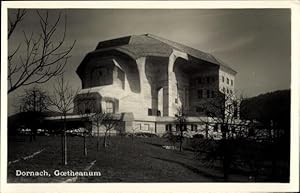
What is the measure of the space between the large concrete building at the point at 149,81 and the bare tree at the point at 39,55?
0.14 meters

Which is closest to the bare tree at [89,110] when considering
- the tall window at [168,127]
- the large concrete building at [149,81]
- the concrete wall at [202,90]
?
the large concrete building at [149,81]

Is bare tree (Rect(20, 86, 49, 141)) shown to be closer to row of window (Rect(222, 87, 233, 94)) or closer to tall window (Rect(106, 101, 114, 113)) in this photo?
tall window (Rect(106, 101, 114, 113))

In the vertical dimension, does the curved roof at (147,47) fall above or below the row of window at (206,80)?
above

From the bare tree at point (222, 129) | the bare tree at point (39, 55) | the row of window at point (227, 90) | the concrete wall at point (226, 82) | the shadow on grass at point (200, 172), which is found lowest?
the shadow on grass at point (200, 172)

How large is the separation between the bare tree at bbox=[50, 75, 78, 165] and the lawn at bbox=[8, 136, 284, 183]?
7 cm

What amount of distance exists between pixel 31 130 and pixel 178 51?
878mm

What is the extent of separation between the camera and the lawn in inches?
92.2

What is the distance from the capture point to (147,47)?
2408 mm

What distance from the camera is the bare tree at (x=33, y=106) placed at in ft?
7.75

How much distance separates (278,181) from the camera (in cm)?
239

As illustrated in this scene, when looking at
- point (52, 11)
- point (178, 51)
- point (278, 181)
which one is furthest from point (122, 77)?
point (278, 181)

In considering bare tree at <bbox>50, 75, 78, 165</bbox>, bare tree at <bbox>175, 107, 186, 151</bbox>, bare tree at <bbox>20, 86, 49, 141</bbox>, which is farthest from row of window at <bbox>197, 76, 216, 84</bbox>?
bare tree at <bbox>20, 86, 49, 141</bbox>

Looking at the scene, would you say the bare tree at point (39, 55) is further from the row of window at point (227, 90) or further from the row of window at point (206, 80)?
the row of window at point (227, 90)

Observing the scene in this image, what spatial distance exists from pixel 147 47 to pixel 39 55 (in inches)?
22.3
